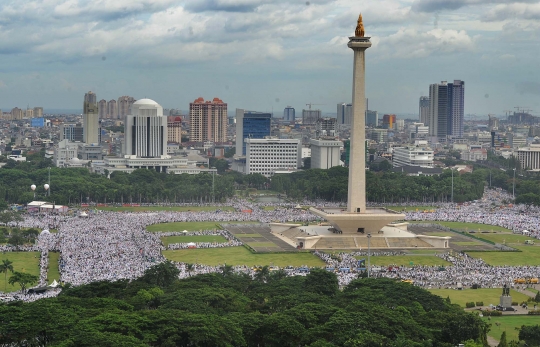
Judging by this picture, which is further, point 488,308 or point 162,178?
point 162,178

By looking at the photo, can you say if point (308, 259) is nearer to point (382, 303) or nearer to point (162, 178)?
point (382, 303)

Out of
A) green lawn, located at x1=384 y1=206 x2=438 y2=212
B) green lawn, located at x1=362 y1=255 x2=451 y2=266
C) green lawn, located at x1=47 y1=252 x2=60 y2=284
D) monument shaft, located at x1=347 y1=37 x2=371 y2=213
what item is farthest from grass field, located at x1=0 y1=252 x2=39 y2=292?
green lawn, located at x1=384 y1=206 x2=438 y2=212

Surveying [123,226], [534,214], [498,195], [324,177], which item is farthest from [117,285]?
[498,195]

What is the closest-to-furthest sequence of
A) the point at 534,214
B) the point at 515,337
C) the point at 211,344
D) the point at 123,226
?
the point at 211,344 < the point at 515,337 < the point at 123,226 < the point at 534,214

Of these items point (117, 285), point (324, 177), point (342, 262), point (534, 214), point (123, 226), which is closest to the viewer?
point (117, 285)

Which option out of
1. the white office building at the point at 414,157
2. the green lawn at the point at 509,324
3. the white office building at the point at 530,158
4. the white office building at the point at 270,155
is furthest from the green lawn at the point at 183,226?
the white office building at the point at 530,158

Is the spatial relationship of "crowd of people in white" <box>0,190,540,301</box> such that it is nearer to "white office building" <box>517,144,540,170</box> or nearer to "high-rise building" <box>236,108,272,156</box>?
"white office building" <box>517,144,540,170</box>
